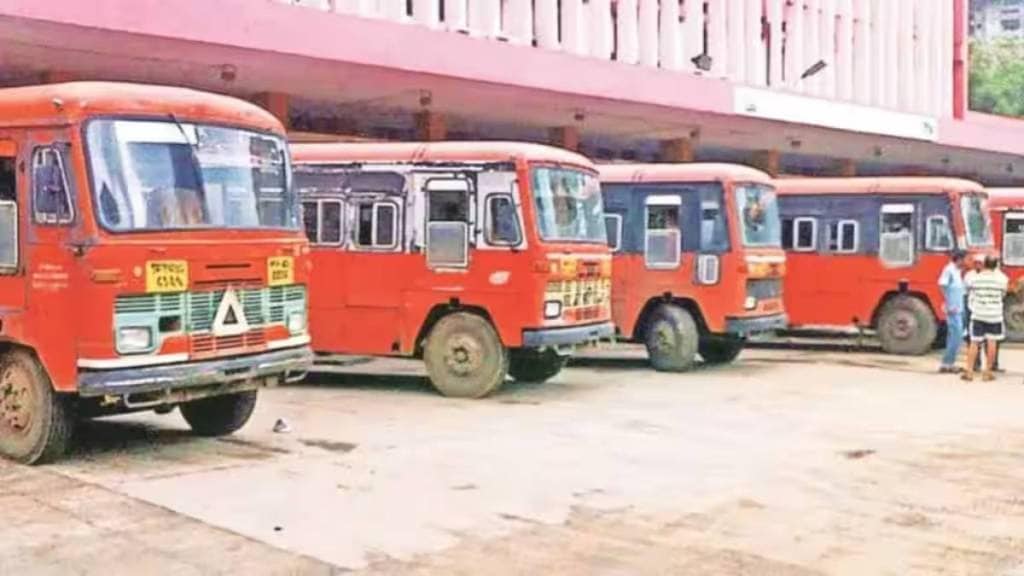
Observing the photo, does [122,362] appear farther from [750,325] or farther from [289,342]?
[750,325]

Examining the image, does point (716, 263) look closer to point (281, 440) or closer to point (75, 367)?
point (281, 440)

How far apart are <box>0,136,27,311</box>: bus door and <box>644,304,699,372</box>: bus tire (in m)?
8.94

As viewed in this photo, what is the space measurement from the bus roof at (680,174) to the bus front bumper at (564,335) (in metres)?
3.17

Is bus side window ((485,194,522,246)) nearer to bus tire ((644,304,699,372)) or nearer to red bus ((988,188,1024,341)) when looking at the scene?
bus tire ((644,304,699,372))

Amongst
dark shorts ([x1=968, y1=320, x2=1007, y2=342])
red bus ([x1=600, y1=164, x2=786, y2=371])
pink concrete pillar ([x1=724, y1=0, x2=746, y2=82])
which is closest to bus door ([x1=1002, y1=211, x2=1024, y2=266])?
dark shorts ([x1=968, y1=320, x2=1007, y2=342])

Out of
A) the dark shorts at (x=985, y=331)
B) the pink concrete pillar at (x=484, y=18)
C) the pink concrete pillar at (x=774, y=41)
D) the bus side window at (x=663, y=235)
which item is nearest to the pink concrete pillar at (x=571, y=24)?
the pink concrete pillar at (x=484, y=18)

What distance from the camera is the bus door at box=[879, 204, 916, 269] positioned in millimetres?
19297

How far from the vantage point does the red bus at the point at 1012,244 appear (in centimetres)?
2152

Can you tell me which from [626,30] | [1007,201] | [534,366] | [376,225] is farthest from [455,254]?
[626,30]

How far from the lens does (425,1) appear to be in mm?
23281

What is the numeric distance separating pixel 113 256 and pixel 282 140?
2013 mm

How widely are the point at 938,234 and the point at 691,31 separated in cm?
1246

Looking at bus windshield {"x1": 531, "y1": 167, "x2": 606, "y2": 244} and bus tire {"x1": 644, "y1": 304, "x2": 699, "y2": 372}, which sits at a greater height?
bus windshield {"x1": 531, "y1": 167, "x2": 606, "y2": 244}

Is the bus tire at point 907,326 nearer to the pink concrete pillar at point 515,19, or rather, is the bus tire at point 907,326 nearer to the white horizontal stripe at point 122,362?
the pink concrete pillar at point 515,19
